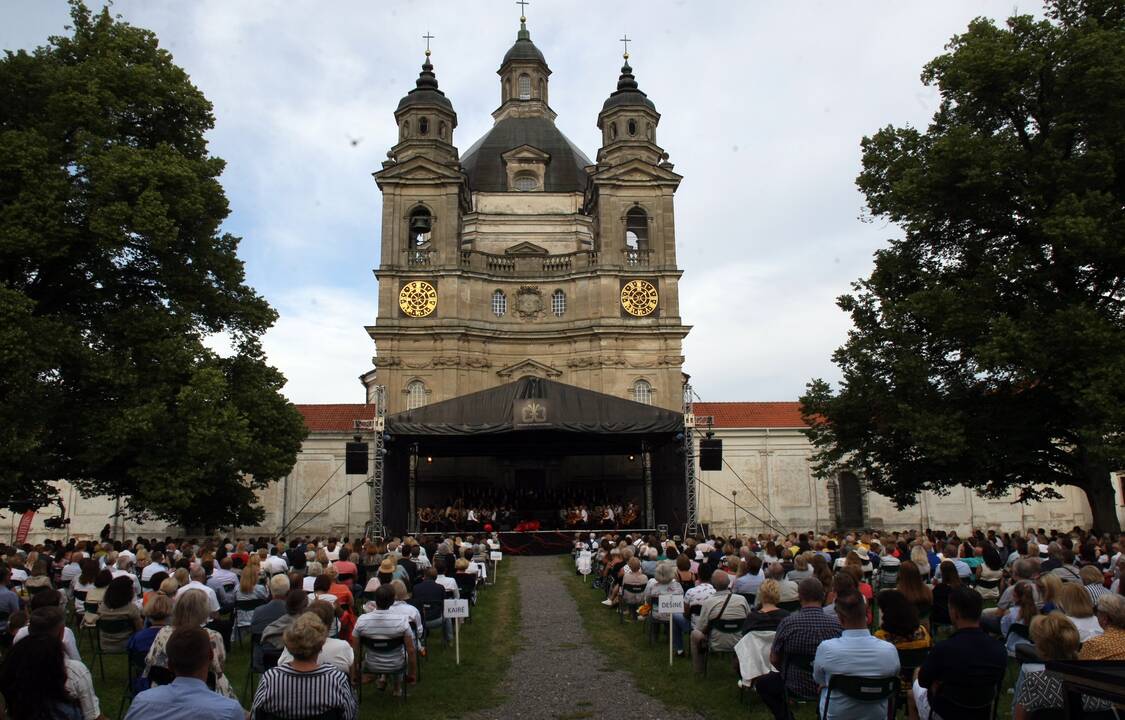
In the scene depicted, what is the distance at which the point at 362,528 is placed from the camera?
107 feet

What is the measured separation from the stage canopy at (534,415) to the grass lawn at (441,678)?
1229 cm

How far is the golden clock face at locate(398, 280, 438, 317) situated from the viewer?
36312 millimetres

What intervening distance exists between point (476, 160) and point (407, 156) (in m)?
7.05

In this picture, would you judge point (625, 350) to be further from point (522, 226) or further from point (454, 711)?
point (454, 711)

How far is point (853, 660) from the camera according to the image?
5238 mm

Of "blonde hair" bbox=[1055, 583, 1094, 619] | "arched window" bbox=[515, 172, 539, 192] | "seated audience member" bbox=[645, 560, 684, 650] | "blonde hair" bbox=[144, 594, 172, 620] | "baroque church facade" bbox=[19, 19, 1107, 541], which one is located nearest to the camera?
"blonde hair" bbox=[1055, 583, 1094, 619]

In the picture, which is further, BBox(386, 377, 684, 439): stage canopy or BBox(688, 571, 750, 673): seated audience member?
BBox(386, 377, 684, 439): stage canopy

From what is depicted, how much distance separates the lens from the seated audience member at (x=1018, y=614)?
6773 mm

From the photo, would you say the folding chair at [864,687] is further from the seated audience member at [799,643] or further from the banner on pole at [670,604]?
the banner on pole at [670,604]

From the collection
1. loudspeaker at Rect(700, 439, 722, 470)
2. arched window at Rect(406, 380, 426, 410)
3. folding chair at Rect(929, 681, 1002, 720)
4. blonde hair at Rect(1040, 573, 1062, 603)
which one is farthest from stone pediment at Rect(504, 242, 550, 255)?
folding chair at Rect(929, 681, 1002, 720)

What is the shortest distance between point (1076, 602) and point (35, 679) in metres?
6.55

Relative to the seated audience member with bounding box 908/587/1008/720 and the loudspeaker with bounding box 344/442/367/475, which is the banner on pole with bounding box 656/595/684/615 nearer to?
the seated audience member with bounding box 908/587/1008/720

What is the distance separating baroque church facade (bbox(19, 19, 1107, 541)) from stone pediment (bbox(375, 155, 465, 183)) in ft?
0.20

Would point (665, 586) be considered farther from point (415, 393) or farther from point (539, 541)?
point (415, 393)
